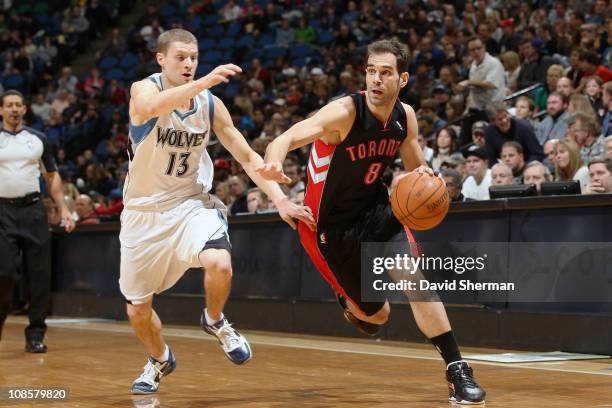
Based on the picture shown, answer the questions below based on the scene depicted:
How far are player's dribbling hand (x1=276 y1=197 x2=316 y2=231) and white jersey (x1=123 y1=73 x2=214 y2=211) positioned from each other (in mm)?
726

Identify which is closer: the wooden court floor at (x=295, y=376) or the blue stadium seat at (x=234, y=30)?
the wooden court floor at (x=295, y=376)

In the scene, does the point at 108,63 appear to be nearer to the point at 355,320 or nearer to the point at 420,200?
the point at 355,320

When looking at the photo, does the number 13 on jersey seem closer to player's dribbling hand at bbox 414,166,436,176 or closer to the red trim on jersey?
the red trim on jersey

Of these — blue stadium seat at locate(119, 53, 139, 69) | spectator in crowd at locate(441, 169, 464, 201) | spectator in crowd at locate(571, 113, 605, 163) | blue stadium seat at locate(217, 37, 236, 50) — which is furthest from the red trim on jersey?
blue stadium seat at locate(119, 53, 139, 69)

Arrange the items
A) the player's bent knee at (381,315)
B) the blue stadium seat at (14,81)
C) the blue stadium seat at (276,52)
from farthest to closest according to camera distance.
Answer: the blue stadium seat at (14,81) → the blue stadium seat at (276,52) → the player's bent knee at (381,315)

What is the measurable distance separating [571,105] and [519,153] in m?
0.88

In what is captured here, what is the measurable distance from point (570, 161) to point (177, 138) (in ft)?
14.2

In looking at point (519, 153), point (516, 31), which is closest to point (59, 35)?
point (516, 31)

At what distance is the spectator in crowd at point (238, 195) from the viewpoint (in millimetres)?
11648

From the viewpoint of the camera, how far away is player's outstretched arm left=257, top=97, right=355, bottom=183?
488 cm

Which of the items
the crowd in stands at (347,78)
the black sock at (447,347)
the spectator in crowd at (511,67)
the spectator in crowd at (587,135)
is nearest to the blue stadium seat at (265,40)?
the crowd in stands at (347,78)

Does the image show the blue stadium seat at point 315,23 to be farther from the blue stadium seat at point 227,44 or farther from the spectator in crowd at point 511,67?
the spectator in crowd at point 511,67

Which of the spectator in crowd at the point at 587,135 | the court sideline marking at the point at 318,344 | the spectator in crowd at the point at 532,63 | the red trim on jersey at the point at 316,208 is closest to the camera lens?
the red trim on jersey at the point at 316,208

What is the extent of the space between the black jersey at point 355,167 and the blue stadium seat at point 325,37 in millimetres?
12796
